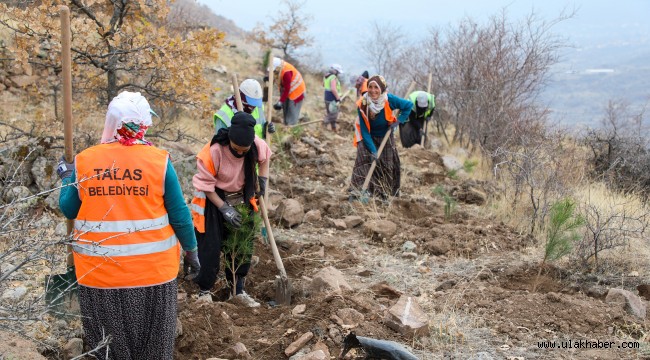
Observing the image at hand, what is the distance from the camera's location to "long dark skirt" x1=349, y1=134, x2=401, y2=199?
751cm

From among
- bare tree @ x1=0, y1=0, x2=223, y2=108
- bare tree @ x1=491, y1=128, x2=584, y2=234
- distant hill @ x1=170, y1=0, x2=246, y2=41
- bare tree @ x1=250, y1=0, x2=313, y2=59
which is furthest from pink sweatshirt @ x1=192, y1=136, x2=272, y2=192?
bare tree @ x1=250, y1=0, x2=313, y2=59

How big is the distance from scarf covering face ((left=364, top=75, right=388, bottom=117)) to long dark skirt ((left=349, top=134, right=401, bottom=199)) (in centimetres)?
49

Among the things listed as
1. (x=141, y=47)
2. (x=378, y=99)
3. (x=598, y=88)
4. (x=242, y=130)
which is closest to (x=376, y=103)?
(x=378, y=99)

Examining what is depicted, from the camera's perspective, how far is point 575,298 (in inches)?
179

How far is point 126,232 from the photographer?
2852mm

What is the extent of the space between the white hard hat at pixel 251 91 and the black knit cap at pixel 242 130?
1.05 m

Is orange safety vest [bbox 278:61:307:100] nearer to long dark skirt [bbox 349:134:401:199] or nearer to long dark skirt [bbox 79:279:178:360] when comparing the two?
long dark skirt [bbox 349:134:401:199]

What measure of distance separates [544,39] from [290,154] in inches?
194

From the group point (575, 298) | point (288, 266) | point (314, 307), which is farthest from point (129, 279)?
point (575, 298)

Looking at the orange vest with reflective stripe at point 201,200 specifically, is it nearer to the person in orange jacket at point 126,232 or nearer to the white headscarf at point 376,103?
the person in orange jacket at point 126,232

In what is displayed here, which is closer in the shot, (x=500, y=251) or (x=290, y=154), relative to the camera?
(x=500, y=251)

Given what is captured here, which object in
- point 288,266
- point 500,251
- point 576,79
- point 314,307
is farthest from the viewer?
point 576,79

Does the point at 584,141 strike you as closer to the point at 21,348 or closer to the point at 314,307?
the point at 314,307

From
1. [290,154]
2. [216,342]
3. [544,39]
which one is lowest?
[216,342]
